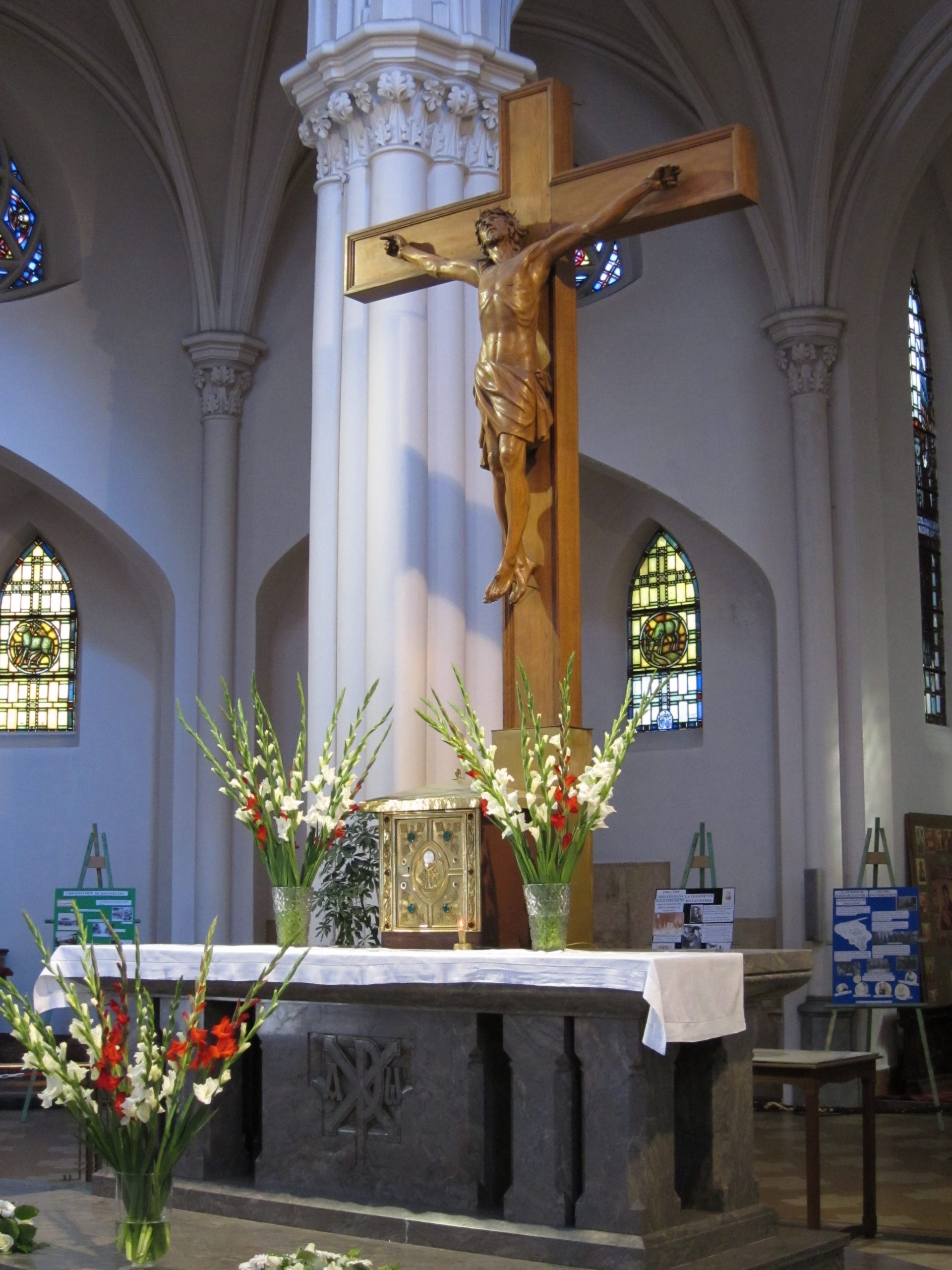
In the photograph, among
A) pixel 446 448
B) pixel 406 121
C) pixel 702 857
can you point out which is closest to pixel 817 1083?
pixel 446 448

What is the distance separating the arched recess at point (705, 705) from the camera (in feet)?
42.6

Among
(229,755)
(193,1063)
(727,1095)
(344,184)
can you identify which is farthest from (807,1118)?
(344,184)

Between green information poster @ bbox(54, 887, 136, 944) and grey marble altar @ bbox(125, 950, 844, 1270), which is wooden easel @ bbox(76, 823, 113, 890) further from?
grey marble altar @ bbox(125, 950, 844, 1270)

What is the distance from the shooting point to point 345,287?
6059 mm

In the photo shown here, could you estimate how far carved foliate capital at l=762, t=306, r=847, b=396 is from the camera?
1266cm

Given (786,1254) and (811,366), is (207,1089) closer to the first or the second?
(786,1254)

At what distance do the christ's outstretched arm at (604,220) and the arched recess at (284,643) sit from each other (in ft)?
27.2

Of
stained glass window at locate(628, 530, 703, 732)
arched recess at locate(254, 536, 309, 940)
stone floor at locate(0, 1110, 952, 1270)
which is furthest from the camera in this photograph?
stained glass window at locate(628, 530, 703, 732)

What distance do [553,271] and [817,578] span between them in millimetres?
7421

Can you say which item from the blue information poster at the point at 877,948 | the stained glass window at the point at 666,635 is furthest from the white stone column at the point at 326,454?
the stained glass window at the point at 666,635

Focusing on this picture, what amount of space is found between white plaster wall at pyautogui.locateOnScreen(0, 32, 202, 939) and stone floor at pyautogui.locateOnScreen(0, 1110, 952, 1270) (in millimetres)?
4028

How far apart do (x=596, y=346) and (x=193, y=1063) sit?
34.4 ft

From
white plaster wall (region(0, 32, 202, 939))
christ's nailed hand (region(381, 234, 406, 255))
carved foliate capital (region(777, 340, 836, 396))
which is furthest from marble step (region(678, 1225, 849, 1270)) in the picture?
white plaster wall (region(0, 32, 202, 939))

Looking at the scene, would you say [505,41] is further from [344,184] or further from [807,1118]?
[807,1118]
